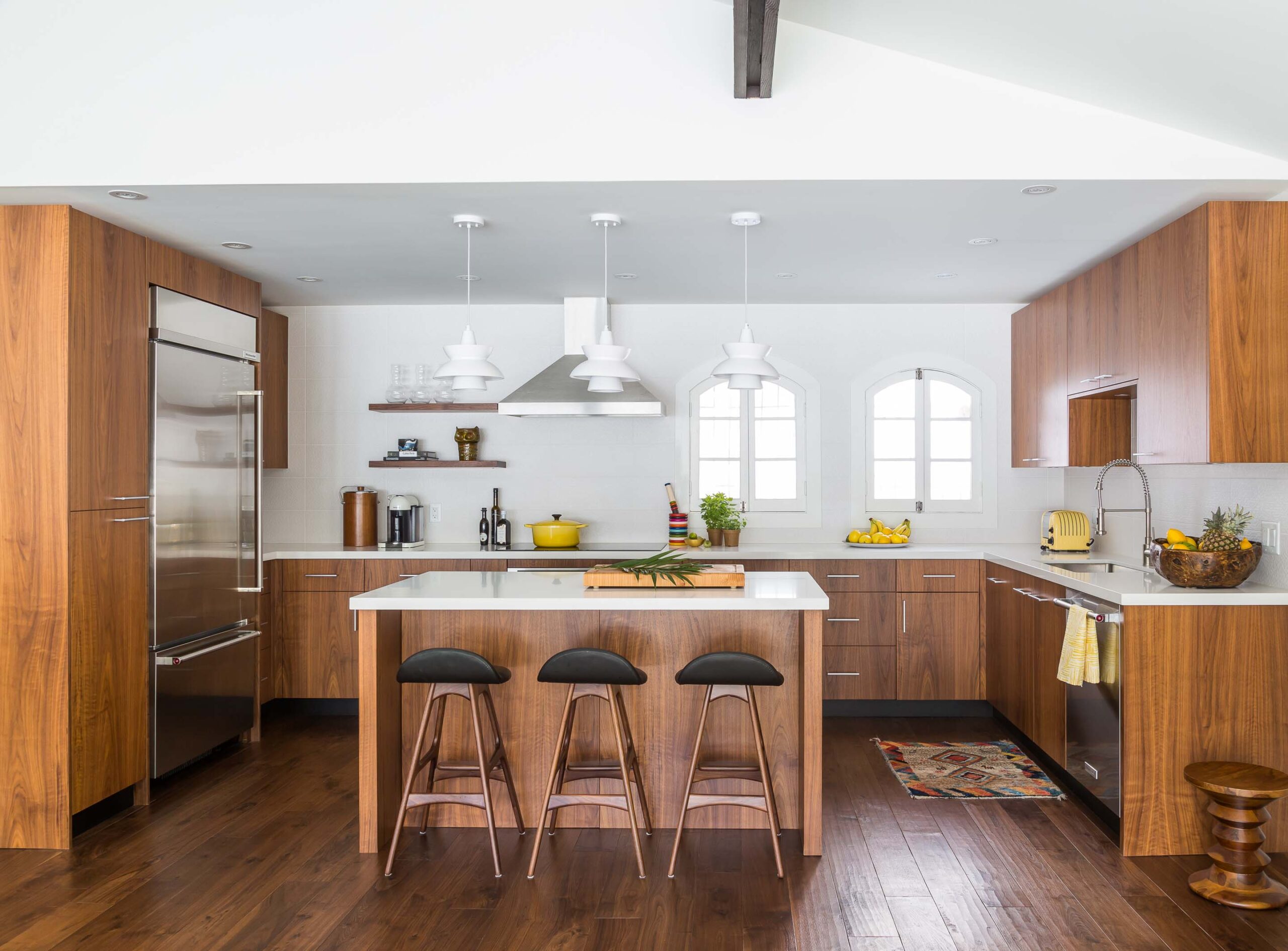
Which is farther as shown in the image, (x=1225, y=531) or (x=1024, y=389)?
(x=1024, y=389)

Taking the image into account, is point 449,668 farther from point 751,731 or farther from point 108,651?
point 108,651

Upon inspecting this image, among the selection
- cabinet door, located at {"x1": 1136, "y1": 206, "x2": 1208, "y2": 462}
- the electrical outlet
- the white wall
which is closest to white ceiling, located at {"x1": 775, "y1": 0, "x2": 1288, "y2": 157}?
cabinet door, located at {"x1": 1136, "y1": 206, "x2": 1208, "y2": 462}

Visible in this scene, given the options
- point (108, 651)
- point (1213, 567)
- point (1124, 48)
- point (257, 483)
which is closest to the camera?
point (1124, 48)

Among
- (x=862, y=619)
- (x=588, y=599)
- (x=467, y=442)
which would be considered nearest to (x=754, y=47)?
(x=588, y=599)

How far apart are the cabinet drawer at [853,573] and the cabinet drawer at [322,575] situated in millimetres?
2457

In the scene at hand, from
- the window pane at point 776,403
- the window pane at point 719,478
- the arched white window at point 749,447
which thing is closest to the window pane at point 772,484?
the arched white window at point 749,447

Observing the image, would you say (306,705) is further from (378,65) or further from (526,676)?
(378,65)

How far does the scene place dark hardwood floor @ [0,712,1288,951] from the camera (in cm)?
274

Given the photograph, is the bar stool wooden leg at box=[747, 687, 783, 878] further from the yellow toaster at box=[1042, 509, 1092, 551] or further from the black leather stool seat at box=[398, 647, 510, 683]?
the yellow toaster at box=[1042, 509, 1092, 551]

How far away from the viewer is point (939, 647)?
5.20 m

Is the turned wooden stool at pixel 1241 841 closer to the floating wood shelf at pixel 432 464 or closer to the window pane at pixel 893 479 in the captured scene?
the window pane at pixel 893 479

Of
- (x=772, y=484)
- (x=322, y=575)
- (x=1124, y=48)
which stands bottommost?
(x=322, y=575)

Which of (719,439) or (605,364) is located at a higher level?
(605,364)

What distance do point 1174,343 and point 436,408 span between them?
3917 millimetres
